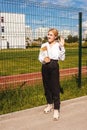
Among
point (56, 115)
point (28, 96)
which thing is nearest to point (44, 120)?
point (56, 115)

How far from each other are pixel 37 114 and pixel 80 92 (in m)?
2.76

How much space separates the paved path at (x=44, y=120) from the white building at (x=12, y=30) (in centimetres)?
178

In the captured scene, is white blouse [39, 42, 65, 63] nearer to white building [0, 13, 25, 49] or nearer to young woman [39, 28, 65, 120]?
young woman [39, 28, 65, 120]

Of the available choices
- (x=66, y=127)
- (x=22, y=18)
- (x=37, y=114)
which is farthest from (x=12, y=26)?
(x=66, y=127)

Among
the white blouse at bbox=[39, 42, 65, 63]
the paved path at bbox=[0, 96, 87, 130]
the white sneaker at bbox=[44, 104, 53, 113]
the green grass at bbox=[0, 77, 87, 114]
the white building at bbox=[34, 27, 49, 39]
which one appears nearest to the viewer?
the paved path at bbox=[0, 96, 87, 130]

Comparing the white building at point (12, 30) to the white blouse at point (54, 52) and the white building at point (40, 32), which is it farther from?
the white blouse at point (54, 52)

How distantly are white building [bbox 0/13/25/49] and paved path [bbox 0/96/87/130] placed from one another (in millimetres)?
1781

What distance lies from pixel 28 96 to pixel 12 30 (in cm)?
175

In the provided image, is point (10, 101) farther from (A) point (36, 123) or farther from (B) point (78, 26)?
(B) point (78, 26)

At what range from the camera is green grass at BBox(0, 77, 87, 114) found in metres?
8.33

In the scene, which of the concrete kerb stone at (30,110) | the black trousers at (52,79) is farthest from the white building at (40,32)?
the black trousers at (52,79)

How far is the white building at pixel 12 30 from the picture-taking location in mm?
8523

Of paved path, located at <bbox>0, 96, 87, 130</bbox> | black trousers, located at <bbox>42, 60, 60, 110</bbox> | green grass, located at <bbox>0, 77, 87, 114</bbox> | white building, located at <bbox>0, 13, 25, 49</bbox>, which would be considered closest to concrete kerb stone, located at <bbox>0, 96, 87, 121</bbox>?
paved path, located at <bbox>0, 96, 87, 130</bbox>

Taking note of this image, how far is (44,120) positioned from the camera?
7.17 metres
